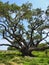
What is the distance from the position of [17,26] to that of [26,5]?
→ 143 inches

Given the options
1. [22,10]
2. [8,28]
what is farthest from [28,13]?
[8,28]

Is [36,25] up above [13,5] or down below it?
below

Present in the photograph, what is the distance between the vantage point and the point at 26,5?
135 ft

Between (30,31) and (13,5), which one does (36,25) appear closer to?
(30,31)

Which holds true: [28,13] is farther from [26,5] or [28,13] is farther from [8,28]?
[8,28]

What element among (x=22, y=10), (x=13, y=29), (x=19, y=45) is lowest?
(x=19, y=45)

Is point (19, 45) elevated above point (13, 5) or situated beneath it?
situated beneath

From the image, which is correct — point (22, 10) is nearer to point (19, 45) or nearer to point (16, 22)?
point (16, 22)

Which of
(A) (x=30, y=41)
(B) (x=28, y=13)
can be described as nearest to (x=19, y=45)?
(A) (x=30, y=41)

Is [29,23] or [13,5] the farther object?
[29,23]

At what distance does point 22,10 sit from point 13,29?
3.29 m

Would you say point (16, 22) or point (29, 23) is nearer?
point (16, 22)

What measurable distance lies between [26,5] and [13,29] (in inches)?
168

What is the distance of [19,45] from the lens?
41906 millimetres
